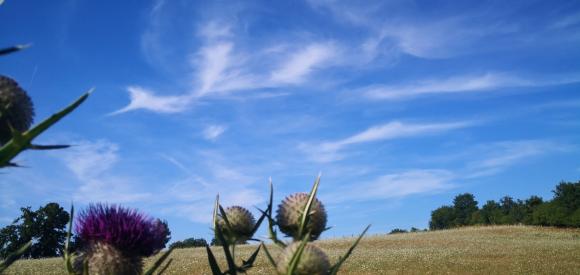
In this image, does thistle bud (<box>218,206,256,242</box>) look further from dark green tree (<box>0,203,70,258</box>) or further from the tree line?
the tree line

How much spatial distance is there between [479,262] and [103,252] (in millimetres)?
25670

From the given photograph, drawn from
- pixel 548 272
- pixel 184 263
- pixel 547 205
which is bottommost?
pixel 548 272

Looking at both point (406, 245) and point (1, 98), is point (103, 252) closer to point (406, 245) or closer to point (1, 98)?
point (1, 98)

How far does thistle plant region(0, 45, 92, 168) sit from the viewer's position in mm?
1312

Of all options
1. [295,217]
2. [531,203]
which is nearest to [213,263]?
[295,217]

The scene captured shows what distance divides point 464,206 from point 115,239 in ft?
347

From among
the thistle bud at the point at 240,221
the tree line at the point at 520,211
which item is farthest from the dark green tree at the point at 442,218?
the thistle bud at the point at 240,221

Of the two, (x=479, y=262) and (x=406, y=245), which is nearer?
(x=479, y=262)

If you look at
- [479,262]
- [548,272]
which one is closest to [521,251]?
[479,262]

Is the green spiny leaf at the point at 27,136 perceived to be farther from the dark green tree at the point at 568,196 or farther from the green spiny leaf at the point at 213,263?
the dark green tree at the point at 568,196

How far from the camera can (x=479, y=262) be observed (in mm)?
24891

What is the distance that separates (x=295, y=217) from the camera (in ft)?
7.53

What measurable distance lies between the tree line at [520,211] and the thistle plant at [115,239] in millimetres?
61133

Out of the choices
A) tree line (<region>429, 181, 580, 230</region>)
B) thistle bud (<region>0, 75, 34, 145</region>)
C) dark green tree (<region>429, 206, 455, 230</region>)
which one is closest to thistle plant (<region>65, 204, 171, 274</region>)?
thistle bud (<region>0, 75, 34, 145</region>)
